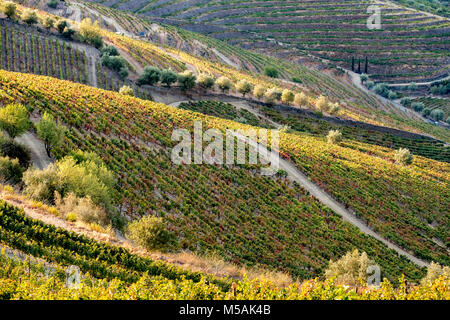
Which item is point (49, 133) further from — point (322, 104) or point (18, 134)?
point (322, 104)

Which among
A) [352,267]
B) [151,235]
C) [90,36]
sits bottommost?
[352,267]

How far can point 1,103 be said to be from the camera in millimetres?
36719

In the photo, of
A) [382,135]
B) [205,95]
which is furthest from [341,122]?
[205,95]

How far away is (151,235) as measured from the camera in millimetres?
22188

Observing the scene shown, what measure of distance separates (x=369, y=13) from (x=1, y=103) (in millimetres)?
153404

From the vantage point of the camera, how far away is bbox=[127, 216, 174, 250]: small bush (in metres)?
22.3

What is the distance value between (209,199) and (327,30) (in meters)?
132

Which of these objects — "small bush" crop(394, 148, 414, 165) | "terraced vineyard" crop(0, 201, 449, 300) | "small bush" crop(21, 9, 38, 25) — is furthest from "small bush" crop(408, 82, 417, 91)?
"terraced vineyard" crop(0, 201, 449, 300)

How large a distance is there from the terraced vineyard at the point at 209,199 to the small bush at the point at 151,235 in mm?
5541

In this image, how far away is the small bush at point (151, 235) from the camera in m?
22.3

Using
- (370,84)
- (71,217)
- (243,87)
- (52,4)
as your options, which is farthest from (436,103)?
(71,217)

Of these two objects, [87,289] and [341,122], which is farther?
Result: [341,122]
